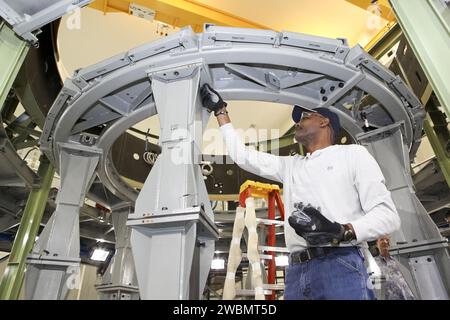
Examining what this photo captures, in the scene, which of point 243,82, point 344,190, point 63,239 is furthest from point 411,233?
point 63,239

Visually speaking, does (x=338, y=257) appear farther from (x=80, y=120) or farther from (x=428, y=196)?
(x=428, y=196)

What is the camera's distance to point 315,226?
196cm

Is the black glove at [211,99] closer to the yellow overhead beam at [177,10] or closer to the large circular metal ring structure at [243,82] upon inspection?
the large circular metal ring structure at [243,82]

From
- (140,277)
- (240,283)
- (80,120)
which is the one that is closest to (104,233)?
(240,283)

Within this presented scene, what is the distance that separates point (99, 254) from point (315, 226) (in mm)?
9337

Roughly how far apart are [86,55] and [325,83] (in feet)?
23.1

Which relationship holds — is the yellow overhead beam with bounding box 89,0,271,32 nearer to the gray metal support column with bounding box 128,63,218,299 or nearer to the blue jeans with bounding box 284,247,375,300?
the gray metal support column with bounding box 128,63,218,299

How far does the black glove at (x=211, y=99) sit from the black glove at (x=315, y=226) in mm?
1736

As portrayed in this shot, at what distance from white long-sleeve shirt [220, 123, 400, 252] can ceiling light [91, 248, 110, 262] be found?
337 inches

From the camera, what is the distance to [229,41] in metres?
3.32

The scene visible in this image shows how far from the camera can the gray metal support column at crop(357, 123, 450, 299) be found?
3493mm

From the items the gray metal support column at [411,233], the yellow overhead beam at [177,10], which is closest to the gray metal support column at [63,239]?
the yellow overhead beam at [177,10]

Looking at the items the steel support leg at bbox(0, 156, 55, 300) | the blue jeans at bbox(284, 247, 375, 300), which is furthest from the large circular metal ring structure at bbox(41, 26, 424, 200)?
the blue jeans at bbox(284, 247, 375, 300)

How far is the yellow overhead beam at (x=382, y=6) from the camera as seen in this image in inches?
234
